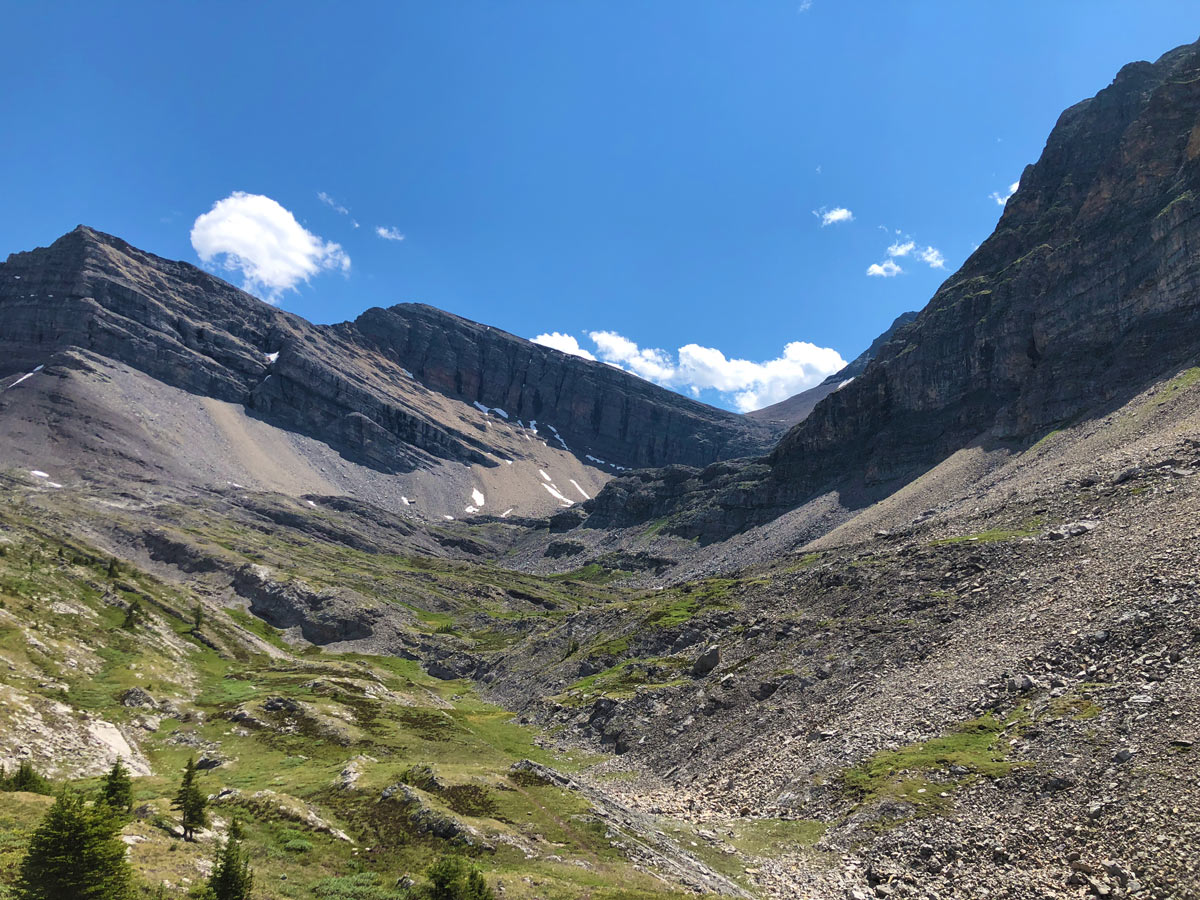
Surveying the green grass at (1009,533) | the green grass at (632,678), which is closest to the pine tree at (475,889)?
the green grass at (632,678)

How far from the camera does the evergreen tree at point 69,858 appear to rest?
1544 centimetres

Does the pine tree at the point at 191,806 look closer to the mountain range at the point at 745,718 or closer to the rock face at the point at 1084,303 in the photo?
the mountain range at the point at 745,718

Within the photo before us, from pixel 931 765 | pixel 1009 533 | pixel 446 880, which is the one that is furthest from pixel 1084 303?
pixel 446 880

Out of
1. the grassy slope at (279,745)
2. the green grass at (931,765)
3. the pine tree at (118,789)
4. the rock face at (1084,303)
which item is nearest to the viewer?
the pine tree at (118,789)

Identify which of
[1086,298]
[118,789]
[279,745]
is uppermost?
[1086,298]

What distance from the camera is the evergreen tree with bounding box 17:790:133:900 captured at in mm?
15438

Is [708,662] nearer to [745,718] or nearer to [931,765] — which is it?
[745,718]

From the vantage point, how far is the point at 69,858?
611 inches

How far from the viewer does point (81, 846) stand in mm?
15664

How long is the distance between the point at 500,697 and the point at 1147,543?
71.9 metres

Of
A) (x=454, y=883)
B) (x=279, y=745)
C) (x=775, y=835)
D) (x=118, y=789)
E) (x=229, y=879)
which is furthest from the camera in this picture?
(x=279, y=745)

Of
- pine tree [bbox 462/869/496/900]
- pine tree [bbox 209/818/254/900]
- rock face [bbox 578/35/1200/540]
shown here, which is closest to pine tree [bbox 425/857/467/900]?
pine tree [bbox 462/869/496/900]

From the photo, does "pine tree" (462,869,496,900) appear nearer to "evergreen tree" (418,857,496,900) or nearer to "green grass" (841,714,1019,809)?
"evergreen tree" (418,857,496,900)

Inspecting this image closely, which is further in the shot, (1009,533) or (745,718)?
(1009,533)
